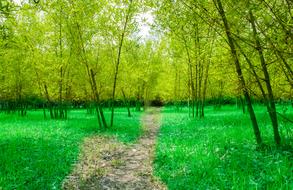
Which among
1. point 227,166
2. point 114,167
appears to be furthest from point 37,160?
point 227,166

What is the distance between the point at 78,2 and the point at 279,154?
17.0m

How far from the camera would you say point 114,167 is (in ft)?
39.3

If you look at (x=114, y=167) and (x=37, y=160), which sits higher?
(x=37, y=160)

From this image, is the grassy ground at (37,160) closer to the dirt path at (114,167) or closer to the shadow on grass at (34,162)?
the shadow on grass at (34,162)

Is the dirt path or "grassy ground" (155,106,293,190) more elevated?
"grassy ground" (155,106,293,190)

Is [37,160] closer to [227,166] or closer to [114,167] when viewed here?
[114,167]

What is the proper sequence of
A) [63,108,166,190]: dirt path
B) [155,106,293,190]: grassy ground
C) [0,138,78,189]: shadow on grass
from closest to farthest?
[155,106,293,190]: grassy ground < [0,138,78,189]: shadow on grass < [63,108,166,190]: dirt path

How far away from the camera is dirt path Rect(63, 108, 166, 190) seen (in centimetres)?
959

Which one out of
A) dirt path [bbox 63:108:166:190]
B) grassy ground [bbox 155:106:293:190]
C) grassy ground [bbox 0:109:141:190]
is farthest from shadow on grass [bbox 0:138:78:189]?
grassy ground [bbox 155:106:293:190]

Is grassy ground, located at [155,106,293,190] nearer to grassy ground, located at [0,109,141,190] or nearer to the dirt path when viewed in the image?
the dirt path

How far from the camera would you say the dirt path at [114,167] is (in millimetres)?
9587

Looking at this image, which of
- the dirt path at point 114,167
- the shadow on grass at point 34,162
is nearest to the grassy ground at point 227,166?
the dirt path at point 114,167

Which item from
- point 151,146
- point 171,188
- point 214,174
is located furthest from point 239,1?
point 151,146

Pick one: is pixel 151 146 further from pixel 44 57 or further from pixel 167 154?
pixel 44 57
